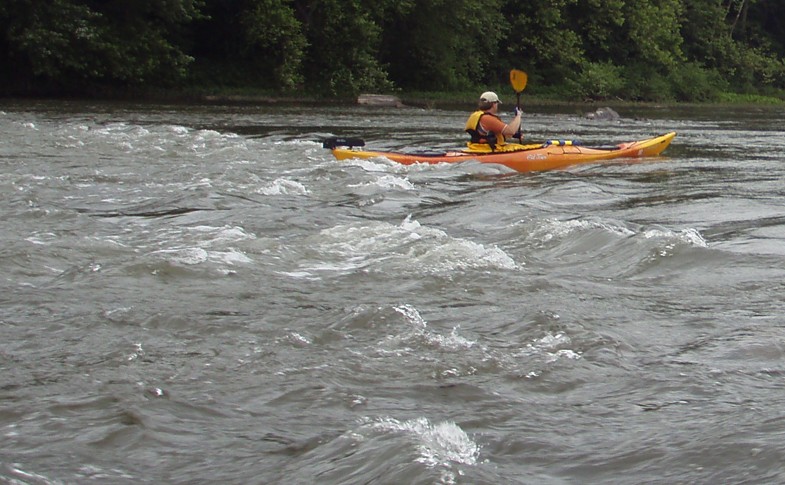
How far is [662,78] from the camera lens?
37.9 m

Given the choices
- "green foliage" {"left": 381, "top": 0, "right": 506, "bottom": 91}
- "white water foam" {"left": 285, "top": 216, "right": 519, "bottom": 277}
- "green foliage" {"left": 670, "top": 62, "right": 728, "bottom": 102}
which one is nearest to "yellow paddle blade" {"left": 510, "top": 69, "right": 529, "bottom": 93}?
"white water foam" {"left": 285, "top": 216, "right": 519, "bottom": 277}

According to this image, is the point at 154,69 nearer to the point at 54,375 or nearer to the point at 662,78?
the point at 662,78

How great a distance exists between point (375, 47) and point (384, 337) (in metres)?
28.4

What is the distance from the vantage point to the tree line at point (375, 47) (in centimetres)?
2605

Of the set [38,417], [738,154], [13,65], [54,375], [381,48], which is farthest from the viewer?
[381,48]

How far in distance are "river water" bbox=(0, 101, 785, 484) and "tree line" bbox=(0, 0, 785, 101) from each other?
1803cm

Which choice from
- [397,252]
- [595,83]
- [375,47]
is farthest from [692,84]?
[397,252]

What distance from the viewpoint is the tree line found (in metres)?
26.0

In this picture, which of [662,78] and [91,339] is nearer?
[91,339]

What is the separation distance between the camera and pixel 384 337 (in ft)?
13.7

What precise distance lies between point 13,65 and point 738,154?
19.0 m

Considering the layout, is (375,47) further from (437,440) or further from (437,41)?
(437,440)

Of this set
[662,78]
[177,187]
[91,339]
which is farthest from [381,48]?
[91,339]

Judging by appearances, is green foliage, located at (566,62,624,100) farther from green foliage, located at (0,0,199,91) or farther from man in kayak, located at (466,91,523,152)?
man in kayak, located at (466,91,523,152)
